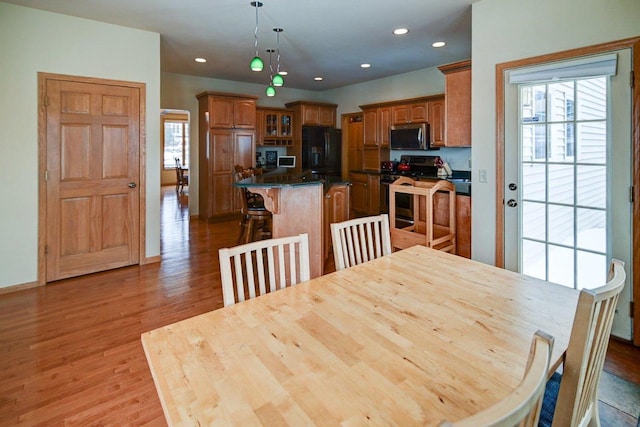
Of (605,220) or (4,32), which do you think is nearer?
(605,220)

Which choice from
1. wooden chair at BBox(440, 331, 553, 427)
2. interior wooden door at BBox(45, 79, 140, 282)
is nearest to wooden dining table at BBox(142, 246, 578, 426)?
wooden chair at BBox(440, 331, 553, 427)

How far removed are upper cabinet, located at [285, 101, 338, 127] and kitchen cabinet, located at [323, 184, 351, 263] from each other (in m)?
3.61

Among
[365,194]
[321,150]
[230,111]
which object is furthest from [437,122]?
[230,111]

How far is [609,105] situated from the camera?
7.96 feet

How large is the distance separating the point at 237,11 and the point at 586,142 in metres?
3.38

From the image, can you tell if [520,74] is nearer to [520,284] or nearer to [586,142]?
[586,142]

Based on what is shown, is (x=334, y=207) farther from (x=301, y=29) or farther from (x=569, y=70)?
Result: (x=569, y=70)

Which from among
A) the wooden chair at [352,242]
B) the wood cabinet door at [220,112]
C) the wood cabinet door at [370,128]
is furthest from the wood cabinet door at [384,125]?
the wooden chair at [352,242]

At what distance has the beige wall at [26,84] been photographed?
3.33 m

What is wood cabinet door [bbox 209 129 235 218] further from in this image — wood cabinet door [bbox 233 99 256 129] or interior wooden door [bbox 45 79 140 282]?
interior wooden door [bbox 45 79 140 282]

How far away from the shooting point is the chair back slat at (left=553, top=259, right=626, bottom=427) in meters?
0.82

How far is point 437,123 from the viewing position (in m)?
5.69

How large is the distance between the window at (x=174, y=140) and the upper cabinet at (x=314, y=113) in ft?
20.1

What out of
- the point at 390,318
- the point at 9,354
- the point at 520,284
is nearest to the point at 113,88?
the point at 9,354
